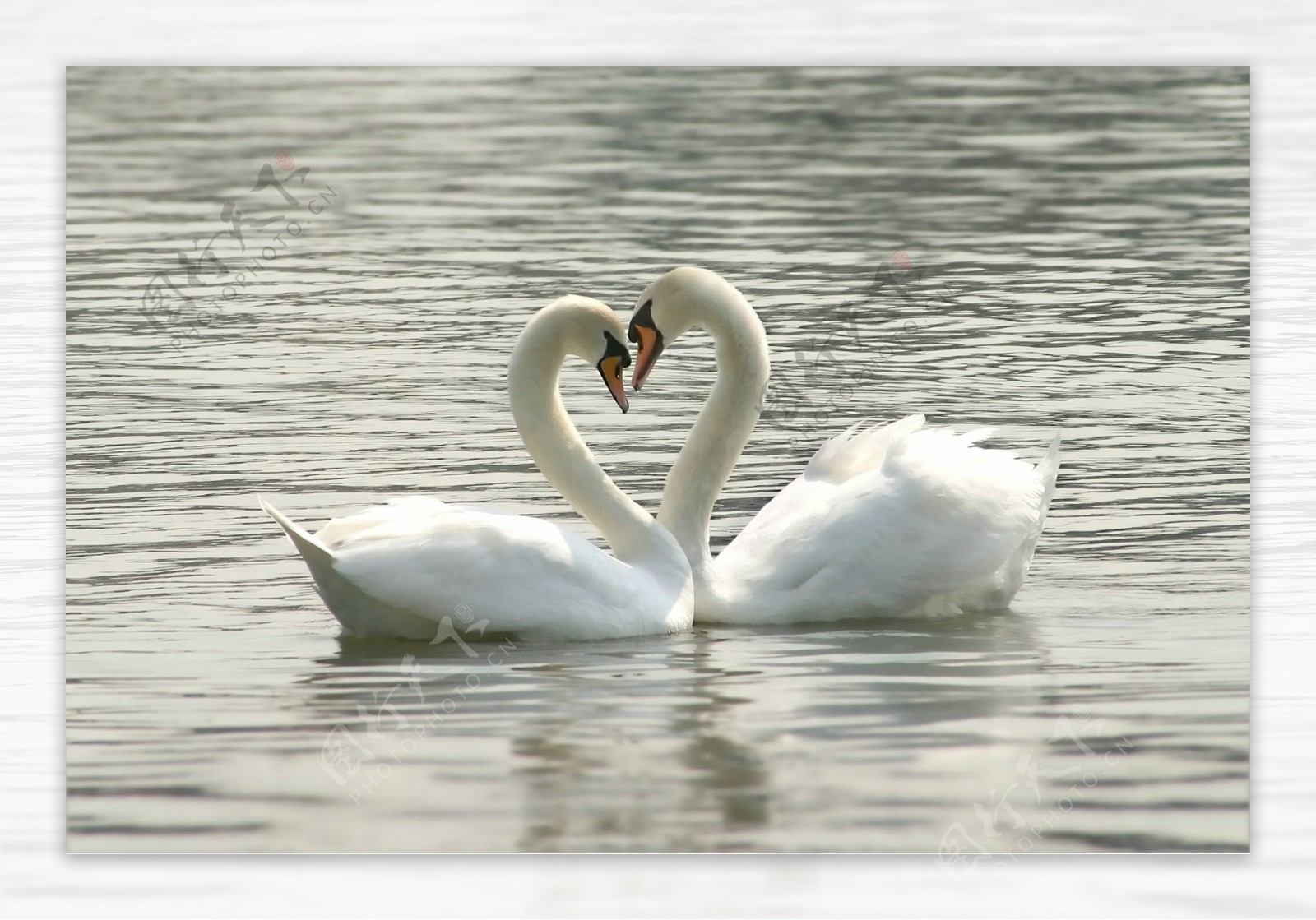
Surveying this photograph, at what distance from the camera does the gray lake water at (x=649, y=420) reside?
6891 millimetres

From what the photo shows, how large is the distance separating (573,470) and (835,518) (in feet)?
3.06

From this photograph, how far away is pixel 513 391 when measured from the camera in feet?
27.6

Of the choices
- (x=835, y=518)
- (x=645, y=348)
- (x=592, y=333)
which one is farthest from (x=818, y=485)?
(x=592, y=333)

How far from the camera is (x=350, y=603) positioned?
7.93 metres

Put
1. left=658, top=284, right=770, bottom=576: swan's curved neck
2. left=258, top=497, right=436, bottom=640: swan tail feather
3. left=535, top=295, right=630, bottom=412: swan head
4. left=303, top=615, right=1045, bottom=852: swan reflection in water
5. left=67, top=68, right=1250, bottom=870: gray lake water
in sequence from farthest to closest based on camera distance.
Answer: left=658, top=284, right=770, bottom=576: swan's curved neck < left=535, top=295, right=630, bottom=412: swan head < left=258, top=497, right=436, bottom=640: swan tail feather < left=67, top=68, right=1250, bottom=870: gray lake water < left=303, top=615, right=1045, bottom=852: swan reflection in water

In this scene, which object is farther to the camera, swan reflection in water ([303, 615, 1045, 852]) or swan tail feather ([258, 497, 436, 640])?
swan tail feather ([258, 497, 436, 640])

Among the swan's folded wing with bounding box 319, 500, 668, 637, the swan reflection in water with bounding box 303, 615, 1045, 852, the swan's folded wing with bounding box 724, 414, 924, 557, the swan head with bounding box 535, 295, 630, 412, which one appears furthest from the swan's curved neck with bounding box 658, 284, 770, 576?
the swan's folded wing with bounding box 319, 500, 668, 637

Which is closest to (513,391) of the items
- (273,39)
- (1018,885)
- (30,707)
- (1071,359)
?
(273,39)

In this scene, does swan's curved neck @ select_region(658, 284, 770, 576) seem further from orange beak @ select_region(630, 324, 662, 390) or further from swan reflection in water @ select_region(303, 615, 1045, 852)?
swan reflection in water @ select_region(303, 615, 1045, 852)

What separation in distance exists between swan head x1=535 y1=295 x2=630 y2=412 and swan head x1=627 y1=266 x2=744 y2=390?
0.13m

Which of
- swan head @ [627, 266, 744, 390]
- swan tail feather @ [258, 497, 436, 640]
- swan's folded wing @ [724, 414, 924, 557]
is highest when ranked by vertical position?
swan head @ [627, 266, 744, 390]

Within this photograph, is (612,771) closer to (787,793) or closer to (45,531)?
(787,793)

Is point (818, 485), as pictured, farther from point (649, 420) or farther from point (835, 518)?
point (649, 420)

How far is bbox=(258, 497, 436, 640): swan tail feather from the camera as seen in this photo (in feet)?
25.4
